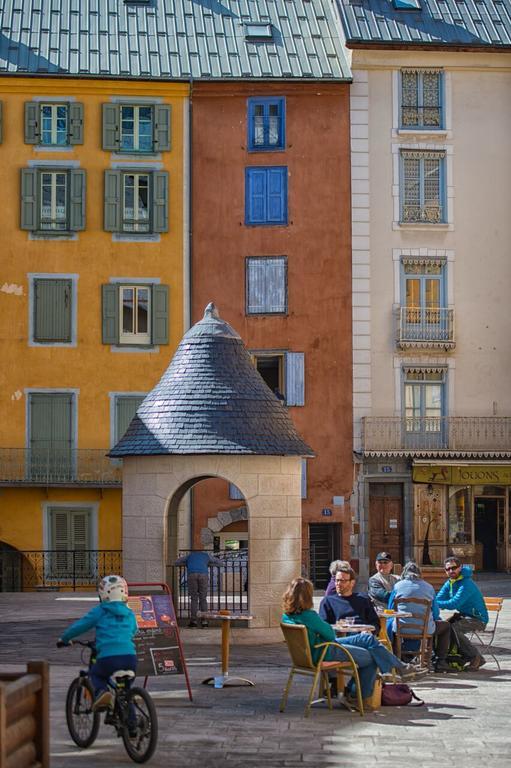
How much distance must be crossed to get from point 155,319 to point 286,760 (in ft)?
91.3

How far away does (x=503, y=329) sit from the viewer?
39.3m

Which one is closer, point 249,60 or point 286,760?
point 286,760

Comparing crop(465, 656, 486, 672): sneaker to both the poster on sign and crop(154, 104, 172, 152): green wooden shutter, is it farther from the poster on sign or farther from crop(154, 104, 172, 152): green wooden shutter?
crop(154, 104, 172, 152): green wooden shutter

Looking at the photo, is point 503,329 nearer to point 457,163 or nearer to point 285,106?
point 457,163

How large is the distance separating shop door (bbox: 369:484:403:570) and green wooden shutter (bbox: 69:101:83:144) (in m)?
12.6

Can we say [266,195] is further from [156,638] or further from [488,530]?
[156,638]

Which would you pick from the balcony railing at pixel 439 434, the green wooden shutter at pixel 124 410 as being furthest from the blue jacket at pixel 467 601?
the green wooden shutter at pixel 124 410

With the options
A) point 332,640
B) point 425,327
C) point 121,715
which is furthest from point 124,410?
point 121,715

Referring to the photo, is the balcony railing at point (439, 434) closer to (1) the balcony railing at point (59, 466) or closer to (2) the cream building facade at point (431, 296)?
(2) the cream building facade at point (431, 296)

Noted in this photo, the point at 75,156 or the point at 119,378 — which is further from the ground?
the point at 75,156

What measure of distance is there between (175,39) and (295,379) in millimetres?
10376

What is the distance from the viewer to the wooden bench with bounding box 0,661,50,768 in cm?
907

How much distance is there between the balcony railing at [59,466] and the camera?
3788cm

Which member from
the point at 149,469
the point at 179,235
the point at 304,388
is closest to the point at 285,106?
Result: the point at 179,235
